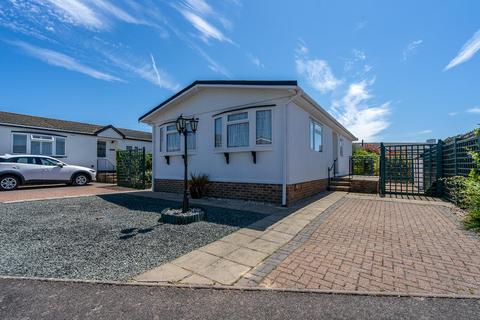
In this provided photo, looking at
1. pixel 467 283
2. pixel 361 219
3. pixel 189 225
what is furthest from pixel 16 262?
pixel 361 219

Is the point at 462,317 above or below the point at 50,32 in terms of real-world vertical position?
below

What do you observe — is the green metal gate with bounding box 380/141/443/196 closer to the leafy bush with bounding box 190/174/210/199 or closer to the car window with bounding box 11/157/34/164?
the leafy bush with bounding box 190/174/210/199

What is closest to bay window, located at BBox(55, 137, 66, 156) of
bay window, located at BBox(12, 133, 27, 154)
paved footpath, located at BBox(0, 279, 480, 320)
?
bay window, located at BBox(12, 133, 27, 154)

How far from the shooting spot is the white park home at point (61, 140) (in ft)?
43.0

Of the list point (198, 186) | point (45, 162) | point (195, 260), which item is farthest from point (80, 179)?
point (195, 260)

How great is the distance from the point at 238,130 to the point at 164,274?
18.0ft

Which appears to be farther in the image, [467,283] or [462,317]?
[467,283]

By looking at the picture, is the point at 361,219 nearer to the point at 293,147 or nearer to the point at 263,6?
the point at 293,147

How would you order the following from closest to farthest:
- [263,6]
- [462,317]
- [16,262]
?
[462,317], [16,262], [263,6]

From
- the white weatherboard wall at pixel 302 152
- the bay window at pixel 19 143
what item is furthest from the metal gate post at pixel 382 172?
the bay window at pixel 19 143

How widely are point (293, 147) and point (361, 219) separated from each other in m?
2.82

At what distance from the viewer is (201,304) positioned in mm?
2170

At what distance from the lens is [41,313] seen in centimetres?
Answer: 203

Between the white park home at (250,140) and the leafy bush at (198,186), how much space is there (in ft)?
0.73
